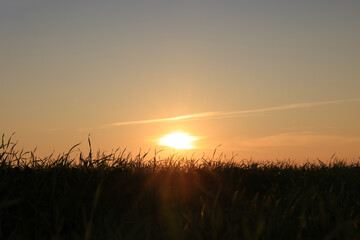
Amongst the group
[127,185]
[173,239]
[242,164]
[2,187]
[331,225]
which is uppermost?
[242,164]

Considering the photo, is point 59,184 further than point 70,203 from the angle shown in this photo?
Yes

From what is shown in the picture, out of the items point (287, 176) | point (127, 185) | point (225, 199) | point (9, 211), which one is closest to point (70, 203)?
point (9, 211)

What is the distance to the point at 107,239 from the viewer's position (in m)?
2.71

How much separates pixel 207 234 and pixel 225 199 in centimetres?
219

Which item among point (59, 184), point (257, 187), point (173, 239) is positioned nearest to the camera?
point (173, 239)

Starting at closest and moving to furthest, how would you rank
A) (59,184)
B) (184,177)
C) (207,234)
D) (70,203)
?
(207,234), (70,203), (59,184), (184,177)

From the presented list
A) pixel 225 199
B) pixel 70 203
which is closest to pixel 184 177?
A: pixel 225 199

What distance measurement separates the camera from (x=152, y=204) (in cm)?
416

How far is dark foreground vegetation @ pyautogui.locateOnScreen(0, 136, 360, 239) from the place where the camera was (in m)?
2.84

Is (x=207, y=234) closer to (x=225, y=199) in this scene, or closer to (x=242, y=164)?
(x=225, y=199)

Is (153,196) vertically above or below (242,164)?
below

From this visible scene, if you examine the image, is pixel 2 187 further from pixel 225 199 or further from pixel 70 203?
pixel 225 199

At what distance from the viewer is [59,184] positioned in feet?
13.9

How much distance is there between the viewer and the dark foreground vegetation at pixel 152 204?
2.84 meters
